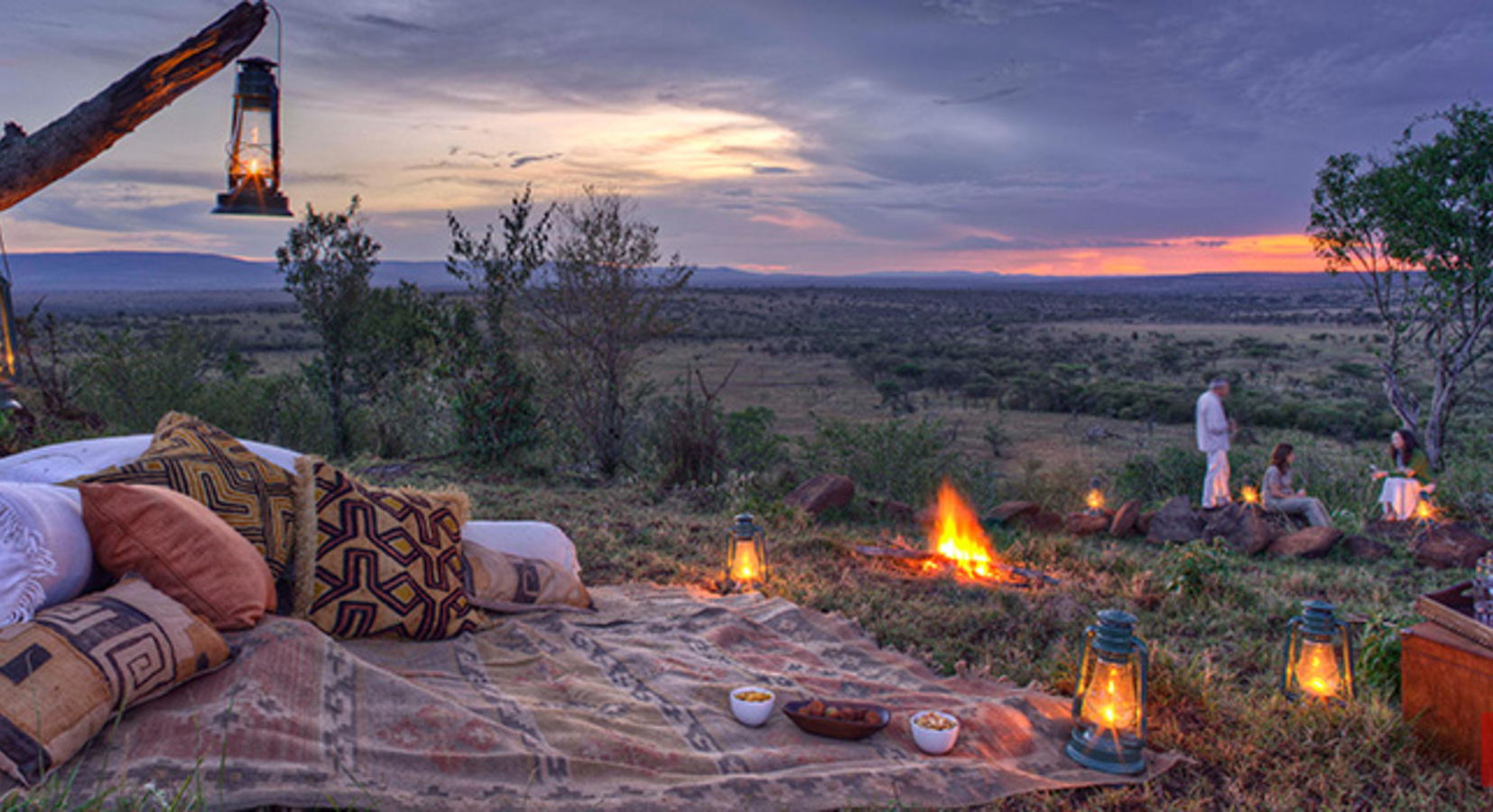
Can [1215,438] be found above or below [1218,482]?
above

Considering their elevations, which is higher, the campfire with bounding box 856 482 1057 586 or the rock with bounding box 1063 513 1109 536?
the campfire with bounding box 856 482 1057 586

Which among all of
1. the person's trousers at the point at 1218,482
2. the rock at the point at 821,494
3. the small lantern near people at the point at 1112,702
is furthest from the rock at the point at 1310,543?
the small lantern near people at the point at 1112,702

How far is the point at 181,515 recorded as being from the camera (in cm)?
292

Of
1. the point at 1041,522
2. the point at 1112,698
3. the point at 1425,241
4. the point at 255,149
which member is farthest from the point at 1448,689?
the point at 1425,241

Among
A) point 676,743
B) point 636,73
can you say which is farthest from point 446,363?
point 676,743

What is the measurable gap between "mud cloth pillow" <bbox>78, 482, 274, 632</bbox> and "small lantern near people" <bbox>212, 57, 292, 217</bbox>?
93.8 inches

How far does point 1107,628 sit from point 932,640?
151cm

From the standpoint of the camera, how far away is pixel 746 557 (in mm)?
5633

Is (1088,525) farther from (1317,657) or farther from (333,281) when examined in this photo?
(333,281)

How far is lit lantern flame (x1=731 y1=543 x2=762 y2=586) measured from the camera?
221 inches

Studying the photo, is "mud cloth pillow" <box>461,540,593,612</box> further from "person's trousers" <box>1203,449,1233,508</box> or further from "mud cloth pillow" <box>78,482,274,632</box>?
"person's trousers" <box>1203,449,1233,508</box>

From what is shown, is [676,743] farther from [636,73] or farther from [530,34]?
[636,73]

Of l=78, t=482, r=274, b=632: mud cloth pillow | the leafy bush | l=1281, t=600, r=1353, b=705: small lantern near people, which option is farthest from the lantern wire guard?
the leafy bush

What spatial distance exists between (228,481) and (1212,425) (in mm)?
9255
